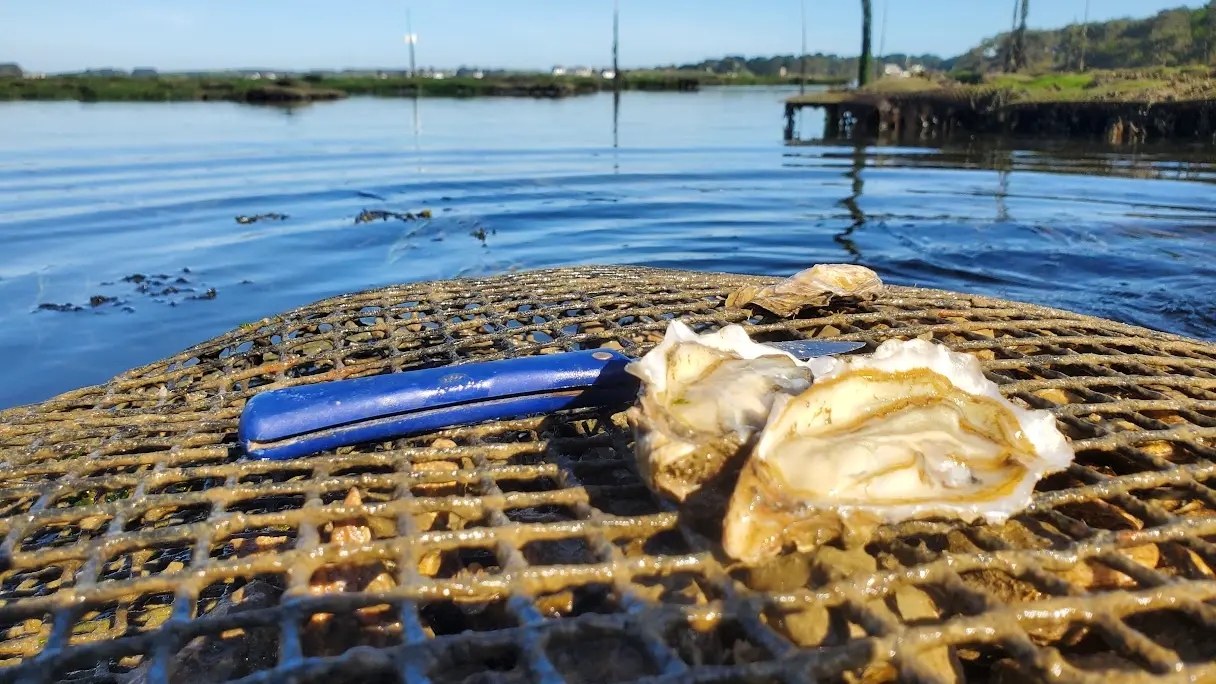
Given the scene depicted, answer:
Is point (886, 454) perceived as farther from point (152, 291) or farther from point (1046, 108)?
point (1046, 108)

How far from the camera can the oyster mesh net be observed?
4.22 ft

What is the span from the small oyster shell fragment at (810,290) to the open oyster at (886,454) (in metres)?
1.62

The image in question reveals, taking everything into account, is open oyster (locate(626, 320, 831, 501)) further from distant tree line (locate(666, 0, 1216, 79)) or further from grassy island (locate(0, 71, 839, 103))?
grassy island (locate(0, 71, 839, 103))

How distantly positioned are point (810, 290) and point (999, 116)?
3381cm

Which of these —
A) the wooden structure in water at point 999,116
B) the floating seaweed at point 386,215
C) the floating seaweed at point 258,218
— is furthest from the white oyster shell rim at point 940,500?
the wooden structure in water at point 999,116

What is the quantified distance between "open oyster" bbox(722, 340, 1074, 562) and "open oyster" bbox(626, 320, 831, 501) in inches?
4.0

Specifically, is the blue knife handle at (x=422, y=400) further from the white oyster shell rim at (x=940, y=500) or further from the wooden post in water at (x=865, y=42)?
the wooden post in water at (x=865, y=42)

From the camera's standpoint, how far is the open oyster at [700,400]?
61.9 inches

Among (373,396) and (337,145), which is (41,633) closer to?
(373,396)

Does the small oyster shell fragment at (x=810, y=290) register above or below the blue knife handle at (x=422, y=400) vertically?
above

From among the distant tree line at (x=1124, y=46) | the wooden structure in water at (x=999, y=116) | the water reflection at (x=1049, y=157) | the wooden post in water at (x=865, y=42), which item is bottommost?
the water reflection at (x=1049, y=157)

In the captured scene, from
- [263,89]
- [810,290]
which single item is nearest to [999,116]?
[810,290]

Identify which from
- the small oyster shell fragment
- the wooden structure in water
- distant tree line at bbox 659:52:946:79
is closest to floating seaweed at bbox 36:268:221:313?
the small oyster shell fragment

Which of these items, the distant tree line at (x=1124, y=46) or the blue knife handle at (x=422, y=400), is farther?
the distant tree line at (x=1124, y=46)
